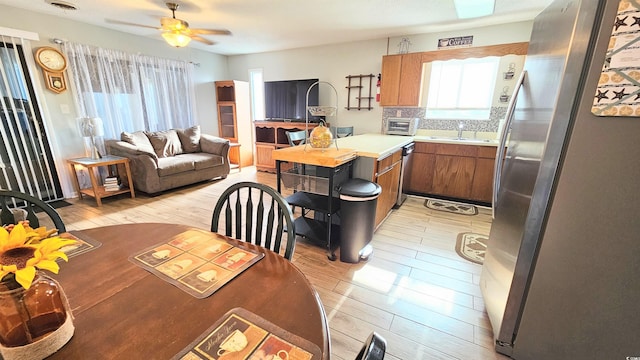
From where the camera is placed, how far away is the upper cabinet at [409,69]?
135 inches

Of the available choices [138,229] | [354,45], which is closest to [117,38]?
[354,45]

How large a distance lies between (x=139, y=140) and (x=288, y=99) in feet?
8.55

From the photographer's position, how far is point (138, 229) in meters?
1.21

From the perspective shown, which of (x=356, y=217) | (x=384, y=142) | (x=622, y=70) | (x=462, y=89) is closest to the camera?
(x=622, y=70)

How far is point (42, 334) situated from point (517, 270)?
1777mm

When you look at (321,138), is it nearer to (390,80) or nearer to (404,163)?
(404,163)

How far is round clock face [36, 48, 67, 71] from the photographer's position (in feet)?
10.8

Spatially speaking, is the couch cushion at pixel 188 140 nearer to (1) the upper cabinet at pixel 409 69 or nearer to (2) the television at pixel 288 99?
(2) the television at pixel 288 99

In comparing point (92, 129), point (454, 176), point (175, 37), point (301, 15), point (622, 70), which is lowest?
point (454, 176)

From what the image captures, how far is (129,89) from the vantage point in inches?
165

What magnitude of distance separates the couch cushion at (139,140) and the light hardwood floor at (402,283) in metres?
0.89

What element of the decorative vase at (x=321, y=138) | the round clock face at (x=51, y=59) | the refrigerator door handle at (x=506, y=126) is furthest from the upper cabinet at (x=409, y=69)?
the round clock face at (x=51, y=59)

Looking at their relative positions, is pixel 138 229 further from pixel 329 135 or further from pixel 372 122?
pixel 372 122

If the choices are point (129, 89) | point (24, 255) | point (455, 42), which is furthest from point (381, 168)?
point (129, 89)
